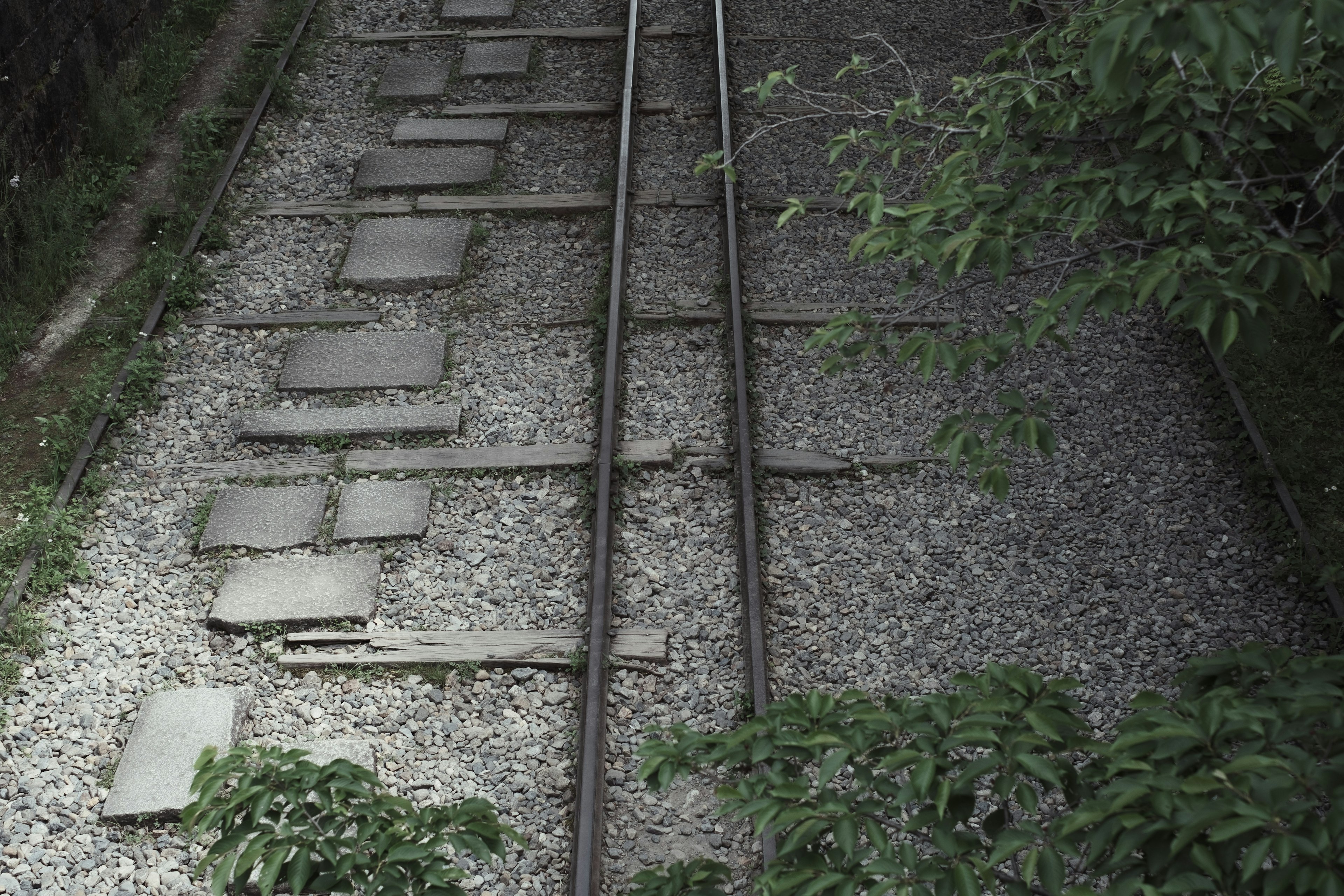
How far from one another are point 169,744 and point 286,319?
2.84 meters

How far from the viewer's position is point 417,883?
6.76 feet

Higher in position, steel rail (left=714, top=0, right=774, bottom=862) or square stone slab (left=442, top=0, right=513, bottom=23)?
square stone slab (left=442, top=0, right=513, bottom=23)

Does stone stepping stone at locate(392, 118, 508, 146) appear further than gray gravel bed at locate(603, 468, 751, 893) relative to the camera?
Yes

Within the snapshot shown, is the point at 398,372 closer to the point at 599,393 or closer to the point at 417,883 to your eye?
the point at 599,393

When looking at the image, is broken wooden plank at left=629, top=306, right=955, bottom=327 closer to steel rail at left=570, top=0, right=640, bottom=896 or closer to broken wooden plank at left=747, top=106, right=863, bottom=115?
steel rail at left=570, top=0, right=640, bottom=896

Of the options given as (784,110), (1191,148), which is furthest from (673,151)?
(1191,148)

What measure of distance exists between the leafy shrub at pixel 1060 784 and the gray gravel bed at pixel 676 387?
3.29 meters

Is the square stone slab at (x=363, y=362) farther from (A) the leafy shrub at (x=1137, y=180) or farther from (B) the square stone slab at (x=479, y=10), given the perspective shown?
(B) the square stone slab at (x=479, y=10)

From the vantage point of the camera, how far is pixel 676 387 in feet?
18.9

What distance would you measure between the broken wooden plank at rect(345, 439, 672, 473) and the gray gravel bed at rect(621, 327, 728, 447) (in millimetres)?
122

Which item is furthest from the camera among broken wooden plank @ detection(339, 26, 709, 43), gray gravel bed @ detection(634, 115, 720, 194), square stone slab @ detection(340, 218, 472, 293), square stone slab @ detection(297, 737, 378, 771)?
broken wooden plank @ detection(339, 26, 709, 43)

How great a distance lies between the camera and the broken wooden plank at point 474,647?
443 centimetres

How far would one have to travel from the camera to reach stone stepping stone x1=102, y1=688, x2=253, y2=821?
12.8ft

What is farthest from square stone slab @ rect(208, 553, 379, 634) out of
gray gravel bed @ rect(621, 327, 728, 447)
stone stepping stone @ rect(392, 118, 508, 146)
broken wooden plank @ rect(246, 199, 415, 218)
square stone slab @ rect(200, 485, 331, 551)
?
stone stepping stone @ rect(392, 118, 508, 146)
